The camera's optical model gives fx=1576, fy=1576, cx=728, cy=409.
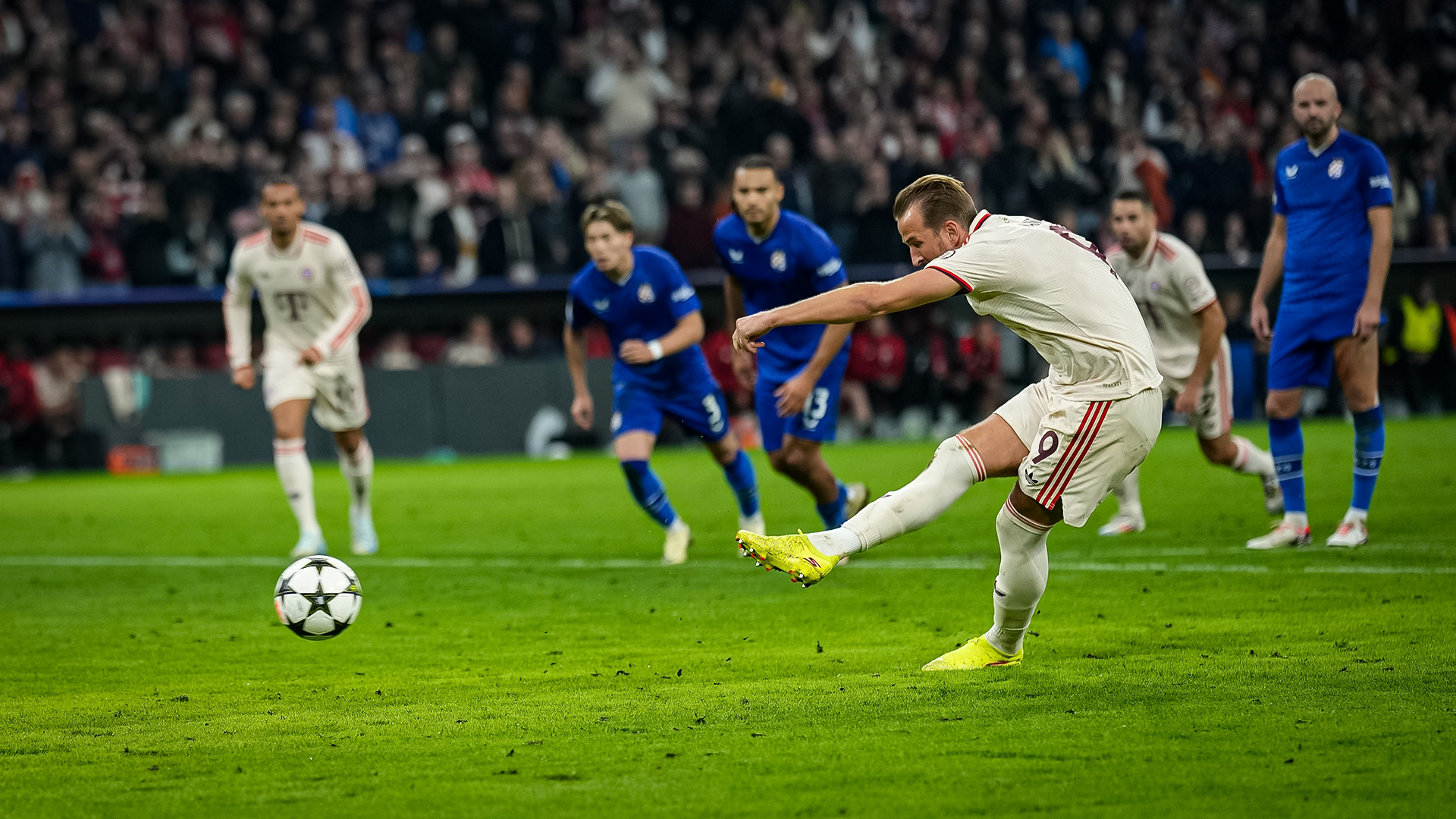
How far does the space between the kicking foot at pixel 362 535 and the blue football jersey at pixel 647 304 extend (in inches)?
93.4

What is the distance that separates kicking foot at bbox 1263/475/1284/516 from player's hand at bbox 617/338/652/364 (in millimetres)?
3885

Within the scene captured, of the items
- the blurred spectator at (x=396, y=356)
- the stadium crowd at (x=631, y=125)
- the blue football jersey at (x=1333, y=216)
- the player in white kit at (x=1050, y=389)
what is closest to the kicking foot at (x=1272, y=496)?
the blue football jersey at (x=1333, y=216)

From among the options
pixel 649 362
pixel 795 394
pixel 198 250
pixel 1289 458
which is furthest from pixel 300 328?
pixel 198 250

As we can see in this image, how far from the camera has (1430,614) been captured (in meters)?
6.38

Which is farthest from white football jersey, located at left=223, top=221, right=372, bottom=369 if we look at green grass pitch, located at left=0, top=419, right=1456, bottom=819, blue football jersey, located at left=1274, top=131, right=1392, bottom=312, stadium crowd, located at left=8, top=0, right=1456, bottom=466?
stadium crowd, located at left=8, top=0, right=1456, bottom=466

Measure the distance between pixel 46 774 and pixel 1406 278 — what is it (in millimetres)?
19747

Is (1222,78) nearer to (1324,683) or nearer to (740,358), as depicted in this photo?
(740,358)

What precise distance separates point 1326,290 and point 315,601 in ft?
18.4

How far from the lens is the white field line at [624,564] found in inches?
309

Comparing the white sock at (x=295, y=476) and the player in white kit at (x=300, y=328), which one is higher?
the player in white kit at (x=300, y=328)

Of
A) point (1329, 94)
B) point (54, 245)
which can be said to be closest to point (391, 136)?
→ point (54, 245)

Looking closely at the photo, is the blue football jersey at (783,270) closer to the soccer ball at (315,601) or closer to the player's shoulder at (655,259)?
the player's shoulder at (655,259)

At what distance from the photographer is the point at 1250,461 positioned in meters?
9.66

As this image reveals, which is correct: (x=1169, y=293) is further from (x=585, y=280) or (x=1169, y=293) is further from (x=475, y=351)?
(x=475, y=351)
